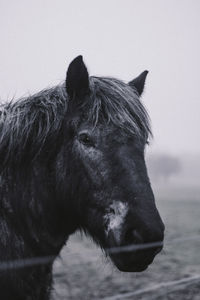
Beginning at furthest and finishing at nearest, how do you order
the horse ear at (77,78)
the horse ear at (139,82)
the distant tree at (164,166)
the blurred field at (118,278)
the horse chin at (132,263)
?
the distant tree at (164,166) < the blurred field at (118,278) < the horse ear at (139,82) < the horse ear at (77,78) < the horse chin at (132,263)

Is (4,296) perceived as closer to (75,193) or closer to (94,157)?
(75,193)

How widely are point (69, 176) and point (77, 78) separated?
815mm

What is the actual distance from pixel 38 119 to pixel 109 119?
636 millimetres

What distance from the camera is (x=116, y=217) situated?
218cm

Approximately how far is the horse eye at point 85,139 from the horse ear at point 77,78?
0.41 metres

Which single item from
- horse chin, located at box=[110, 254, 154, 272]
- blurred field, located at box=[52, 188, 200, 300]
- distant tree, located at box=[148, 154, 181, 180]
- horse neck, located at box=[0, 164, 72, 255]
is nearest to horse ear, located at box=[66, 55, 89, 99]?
horse neck, located at box=[0, 164, 72, 255]

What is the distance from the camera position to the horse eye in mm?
2396

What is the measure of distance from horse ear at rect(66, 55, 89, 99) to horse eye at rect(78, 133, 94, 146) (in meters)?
0.41

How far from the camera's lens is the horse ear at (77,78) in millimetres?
2525

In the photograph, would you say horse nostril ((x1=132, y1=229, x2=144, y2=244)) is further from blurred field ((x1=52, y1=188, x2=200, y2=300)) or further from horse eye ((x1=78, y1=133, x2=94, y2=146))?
blurred field ((x1=52, y1=188, x2=200, y2=300))

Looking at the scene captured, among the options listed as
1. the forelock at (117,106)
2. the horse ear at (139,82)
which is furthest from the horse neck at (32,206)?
the horse ear at (139,82)

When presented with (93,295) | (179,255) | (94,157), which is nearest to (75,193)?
(94,157)

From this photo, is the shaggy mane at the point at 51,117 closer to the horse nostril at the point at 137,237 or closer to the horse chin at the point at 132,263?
the horse nostril at the point at 137,237

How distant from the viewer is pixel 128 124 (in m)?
2.51
